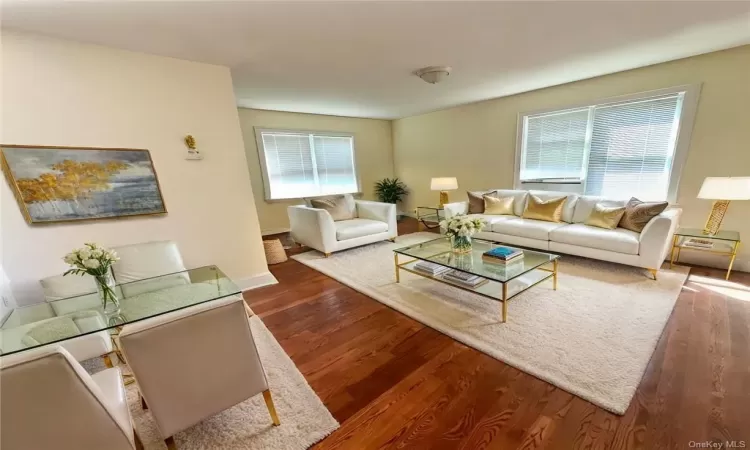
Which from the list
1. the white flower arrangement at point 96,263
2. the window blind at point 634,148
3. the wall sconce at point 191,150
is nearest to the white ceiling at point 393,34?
the window blind at point 634,148

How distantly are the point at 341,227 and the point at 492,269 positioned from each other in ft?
7.41

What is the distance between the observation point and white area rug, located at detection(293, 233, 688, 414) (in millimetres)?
1599

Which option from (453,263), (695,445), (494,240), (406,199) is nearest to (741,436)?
(695,445)

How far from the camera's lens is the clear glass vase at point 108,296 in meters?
1.64

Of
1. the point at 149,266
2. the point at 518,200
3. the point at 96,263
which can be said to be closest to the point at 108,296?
the point at 96,263

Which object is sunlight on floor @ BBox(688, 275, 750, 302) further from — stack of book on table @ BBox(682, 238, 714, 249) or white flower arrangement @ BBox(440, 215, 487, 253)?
white flower arrangement @ BBox(440, 215, 487, 253)

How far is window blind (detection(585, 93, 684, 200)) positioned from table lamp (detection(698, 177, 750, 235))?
1.75 ft

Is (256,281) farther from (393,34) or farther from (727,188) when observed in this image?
(727,188)

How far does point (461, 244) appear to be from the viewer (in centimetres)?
271

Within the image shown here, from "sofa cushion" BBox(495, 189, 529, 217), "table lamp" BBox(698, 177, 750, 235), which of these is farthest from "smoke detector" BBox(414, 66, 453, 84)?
"table lamp" BBox(698, 177, 750, 235)

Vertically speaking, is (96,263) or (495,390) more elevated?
(96,263)

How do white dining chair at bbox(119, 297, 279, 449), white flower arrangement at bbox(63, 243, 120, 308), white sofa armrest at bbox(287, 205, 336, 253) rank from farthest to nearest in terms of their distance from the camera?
white sofa armrest at bbox(287, 205, 336, 253) < white flower arrangement at bbox(63, 243, 120, 308) < white dining chair at bbox(119, 297, 279, 449)

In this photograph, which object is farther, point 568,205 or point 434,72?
point 568,205

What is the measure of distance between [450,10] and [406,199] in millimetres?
4771
